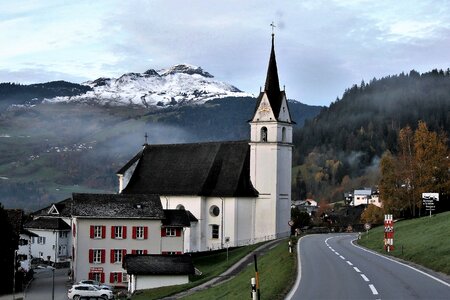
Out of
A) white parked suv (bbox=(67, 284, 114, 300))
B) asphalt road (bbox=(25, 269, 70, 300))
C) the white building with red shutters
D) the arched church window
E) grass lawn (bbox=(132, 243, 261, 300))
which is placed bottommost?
asphalt road (bbox=(25, 269, 70, 300))

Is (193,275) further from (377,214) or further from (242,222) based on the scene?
(377,214)

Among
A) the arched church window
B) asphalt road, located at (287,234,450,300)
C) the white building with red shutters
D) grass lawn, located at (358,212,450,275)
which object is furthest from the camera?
the arched church window

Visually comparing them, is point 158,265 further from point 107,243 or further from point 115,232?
point 115,232

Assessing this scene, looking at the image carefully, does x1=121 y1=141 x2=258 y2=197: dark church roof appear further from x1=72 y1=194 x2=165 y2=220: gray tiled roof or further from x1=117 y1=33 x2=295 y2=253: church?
x1=72 y1=194 x2=165 y2=220: gray tiled roof

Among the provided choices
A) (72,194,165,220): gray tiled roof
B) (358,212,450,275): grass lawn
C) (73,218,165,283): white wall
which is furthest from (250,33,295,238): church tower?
(358,212,450,275): grass lawn

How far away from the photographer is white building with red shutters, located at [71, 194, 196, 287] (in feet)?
221

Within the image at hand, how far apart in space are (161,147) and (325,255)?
49.5 meters

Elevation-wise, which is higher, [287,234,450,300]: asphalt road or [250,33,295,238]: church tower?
[250,33,295,238]: church tower

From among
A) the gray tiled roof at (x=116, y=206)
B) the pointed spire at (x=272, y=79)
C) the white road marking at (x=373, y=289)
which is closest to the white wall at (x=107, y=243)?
the gray tiled roof at (x=116, y=206)

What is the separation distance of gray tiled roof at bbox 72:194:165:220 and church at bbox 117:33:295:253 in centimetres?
790

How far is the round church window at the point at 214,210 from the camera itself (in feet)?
258

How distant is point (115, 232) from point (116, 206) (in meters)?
2.54

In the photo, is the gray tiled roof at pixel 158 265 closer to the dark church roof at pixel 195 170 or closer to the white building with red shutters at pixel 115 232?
the white building with red shutters at pixel 115 232

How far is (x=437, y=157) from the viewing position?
72000 millimetres
